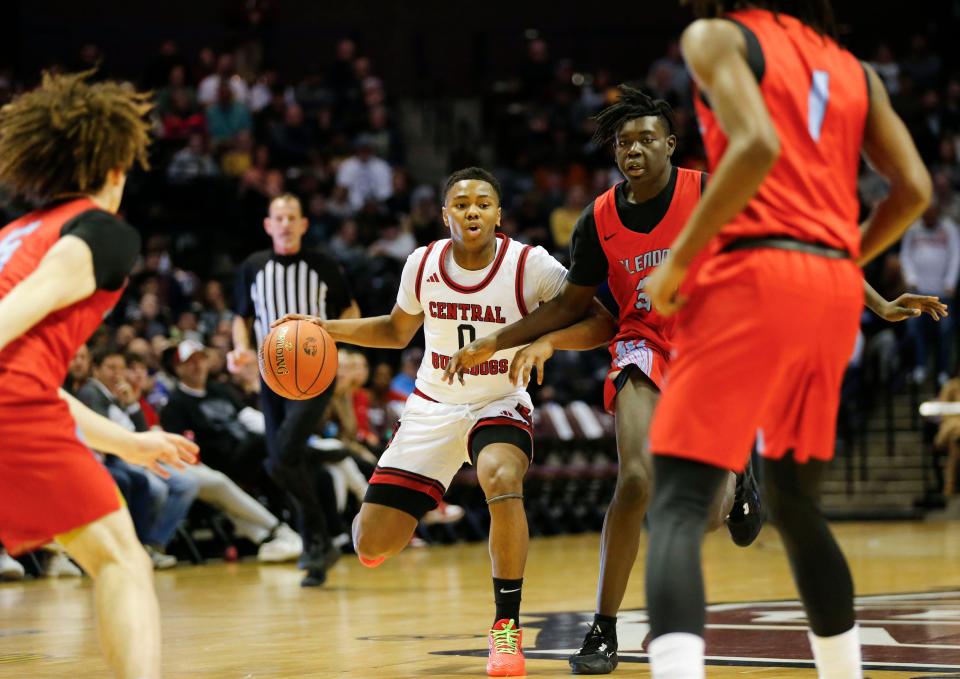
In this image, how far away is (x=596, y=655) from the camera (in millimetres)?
4750

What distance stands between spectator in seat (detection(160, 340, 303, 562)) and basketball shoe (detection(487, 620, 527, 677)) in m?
5.56

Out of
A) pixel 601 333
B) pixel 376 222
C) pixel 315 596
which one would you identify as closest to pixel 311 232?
pixel 376 222

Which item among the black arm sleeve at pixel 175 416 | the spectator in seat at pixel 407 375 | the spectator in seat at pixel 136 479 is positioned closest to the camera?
the spectator in seat at pixel 136 479

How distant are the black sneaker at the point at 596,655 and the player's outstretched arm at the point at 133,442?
5.93 feet

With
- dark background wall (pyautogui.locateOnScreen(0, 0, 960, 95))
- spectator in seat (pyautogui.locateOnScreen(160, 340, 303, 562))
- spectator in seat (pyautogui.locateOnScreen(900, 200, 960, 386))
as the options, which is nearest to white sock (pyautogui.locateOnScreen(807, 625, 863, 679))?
spectator in seat (pyautogui.locateOnScreen(160, 340, 303, 562))

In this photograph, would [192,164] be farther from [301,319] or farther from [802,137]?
[802,137]

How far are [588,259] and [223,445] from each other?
584 cm

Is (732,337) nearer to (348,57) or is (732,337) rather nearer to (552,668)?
(552,668)

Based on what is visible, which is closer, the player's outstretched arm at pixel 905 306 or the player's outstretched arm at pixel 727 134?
the player's outstretched arm at pixel 727 134

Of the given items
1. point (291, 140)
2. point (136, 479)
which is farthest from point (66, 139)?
point (291, 140)

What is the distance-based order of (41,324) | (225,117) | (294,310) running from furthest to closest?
(225,117)
(294,310)
(41,324)

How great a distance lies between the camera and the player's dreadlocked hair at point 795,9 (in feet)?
10.7

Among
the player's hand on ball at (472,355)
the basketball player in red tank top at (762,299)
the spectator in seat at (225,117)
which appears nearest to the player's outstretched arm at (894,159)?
the basketball player in red tank top at (762,299)

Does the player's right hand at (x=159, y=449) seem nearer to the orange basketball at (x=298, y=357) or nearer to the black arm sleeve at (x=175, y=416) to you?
the orange basketball at (x=298, y=357)
